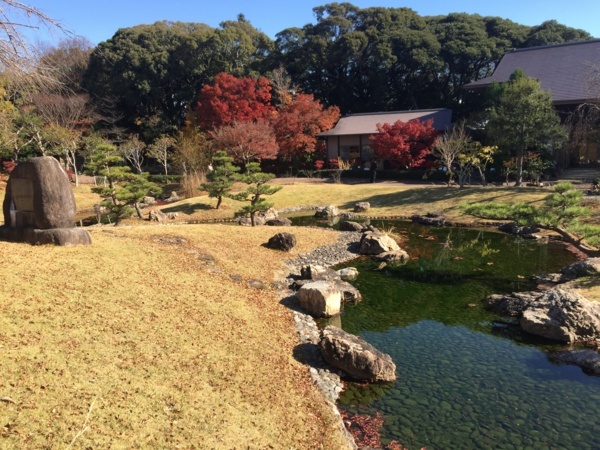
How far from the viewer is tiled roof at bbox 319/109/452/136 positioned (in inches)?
1347

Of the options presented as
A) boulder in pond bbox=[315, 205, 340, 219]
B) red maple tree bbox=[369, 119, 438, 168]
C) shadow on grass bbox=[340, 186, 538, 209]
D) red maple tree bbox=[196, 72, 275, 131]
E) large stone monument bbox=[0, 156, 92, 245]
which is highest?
red maple tree bbox=[196, 72, 275, 131]

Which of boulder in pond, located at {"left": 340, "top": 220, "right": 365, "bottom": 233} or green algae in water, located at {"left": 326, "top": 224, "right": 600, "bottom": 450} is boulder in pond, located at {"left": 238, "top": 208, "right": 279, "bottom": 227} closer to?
boulder in pond, located at {"left": 340, "top": 220, "right": 365, "bottom": 233}

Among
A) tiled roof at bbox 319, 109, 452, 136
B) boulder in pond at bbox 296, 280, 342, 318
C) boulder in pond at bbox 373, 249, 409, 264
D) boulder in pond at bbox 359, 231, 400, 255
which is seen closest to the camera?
boulder in pond at bbox 296, 280, 342, 318

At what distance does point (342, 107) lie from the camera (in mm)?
44344

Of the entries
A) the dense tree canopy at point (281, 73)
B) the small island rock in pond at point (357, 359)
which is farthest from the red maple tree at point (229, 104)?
the small island rock in pond at point (357, 359)

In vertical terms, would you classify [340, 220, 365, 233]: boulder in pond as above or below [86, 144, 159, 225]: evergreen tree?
below

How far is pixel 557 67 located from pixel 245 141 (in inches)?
948

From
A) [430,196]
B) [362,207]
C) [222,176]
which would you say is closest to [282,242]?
[222,176]

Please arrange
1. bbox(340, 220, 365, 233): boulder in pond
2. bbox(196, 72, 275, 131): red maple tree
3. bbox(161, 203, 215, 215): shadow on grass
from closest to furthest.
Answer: bbox(340, 220, 365, 233): boulder in pond, bbox(161, 203, 215, 215): shadow on grass, bbox(196, 72, 275, 131): red maple tree

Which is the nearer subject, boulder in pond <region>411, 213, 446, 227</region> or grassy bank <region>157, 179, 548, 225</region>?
boulder in pond <region>411, 213, 446, 227</region>

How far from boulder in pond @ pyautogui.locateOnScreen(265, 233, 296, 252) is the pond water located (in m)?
2.75

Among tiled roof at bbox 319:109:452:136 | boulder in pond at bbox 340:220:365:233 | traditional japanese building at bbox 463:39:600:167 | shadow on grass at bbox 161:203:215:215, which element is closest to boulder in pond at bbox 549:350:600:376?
boulder in pond at bbox 340:220:365:233

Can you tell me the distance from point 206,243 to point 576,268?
1089 cm

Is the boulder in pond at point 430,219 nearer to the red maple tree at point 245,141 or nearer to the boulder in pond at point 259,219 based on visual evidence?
the boulder in pond at point 259,219
